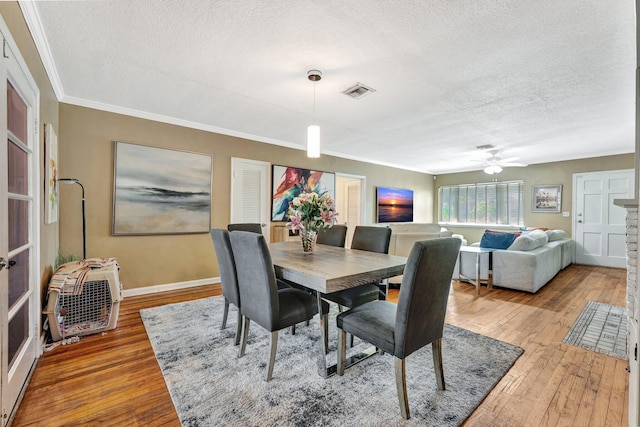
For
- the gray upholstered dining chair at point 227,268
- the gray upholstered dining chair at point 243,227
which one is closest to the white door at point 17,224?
the gray upholstered dining chair at point 227,268

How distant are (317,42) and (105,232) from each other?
3.29 metres

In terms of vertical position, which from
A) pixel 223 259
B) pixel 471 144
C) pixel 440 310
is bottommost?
pixel 440 310

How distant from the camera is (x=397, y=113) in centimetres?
352

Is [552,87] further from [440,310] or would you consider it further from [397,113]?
[440,310]

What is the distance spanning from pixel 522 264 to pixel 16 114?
17.6ft

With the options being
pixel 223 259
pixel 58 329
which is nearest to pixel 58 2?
pixel 223 259

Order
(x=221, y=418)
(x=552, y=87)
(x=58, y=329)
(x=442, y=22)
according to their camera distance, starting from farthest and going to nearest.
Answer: (x=552, y=87) → (x=58, y=329) → (x=442, y=22) → (x=221, y=418)

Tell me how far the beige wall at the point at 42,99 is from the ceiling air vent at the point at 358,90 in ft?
7.88

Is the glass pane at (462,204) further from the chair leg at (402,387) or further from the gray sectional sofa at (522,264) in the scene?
the chair leg at (402,387)

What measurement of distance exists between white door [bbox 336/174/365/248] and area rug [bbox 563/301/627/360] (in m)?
4.18

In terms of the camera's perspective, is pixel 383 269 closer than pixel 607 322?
Yes

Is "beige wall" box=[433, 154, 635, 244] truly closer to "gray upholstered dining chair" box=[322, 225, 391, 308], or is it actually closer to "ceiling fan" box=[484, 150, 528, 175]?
"ceiling fan" box=[484, 150, 528, 175]

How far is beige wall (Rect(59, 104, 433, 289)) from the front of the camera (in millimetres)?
3189

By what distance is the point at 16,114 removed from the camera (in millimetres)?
1759
